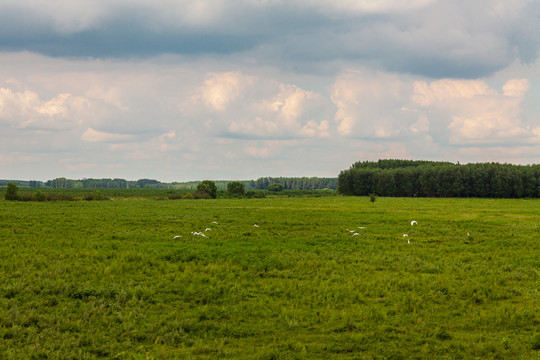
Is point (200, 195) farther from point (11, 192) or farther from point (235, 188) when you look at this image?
point (11, 192)

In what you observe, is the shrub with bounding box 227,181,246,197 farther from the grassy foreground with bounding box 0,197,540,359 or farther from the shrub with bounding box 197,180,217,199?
the grassy foreground with bounding box 0,197,540,359

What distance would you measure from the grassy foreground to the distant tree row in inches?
3976

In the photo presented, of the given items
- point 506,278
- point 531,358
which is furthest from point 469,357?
point 506,278

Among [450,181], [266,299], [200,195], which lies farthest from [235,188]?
[266,299]

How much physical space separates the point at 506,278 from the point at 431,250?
662cm

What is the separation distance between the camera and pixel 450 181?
12631 cm

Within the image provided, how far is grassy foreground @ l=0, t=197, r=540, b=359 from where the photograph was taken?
10680 mm

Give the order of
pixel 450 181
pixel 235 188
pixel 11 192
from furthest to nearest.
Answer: pixel 235 188, pixel 450 181, pixel 11 192

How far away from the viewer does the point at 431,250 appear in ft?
80.9

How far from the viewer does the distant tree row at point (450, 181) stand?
114688 millimetres

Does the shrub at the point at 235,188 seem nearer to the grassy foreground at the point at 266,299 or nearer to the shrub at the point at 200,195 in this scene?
the shrub at the point at 200,195

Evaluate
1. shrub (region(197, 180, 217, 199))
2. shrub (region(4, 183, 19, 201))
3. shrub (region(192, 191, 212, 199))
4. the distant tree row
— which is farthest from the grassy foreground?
the distant tree row

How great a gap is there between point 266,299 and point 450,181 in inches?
4887

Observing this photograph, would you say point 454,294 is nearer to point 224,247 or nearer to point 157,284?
point 157,284
